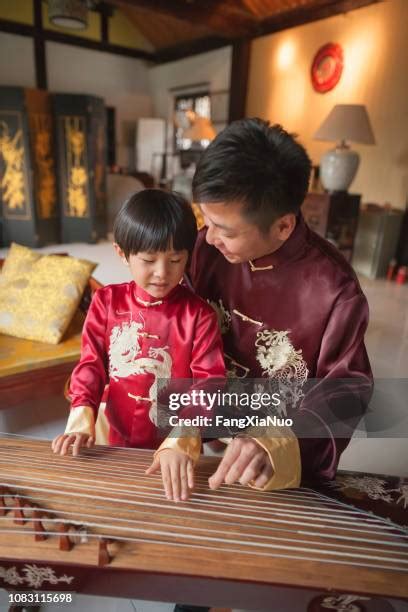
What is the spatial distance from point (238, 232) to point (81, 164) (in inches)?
244

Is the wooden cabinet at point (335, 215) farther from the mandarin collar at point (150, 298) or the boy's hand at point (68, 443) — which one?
the boy's hand at point (68, 443)

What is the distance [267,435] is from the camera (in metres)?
0.94

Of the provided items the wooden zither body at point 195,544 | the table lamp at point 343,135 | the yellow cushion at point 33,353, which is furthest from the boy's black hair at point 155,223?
the table lamp at point 343,135

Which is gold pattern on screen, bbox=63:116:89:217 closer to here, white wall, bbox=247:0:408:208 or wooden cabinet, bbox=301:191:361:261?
white wall, bbox=247:0:408:208

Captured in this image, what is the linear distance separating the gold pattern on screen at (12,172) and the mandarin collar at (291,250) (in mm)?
5901

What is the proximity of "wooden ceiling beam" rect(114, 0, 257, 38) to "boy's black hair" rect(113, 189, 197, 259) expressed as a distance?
255 inches

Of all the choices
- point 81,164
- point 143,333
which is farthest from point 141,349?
point 81,164

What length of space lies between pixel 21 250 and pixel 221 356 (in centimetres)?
187

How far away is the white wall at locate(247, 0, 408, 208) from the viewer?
504 centimetres

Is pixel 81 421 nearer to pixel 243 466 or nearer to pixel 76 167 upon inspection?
pixel 243 466

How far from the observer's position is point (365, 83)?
541cm

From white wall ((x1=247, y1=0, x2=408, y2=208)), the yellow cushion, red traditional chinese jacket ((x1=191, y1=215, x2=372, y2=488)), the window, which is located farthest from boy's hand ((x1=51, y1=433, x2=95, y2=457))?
the window

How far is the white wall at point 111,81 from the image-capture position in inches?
314

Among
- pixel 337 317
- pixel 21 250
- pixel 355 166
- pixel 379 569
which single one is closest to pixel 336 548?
pixel 379 569
